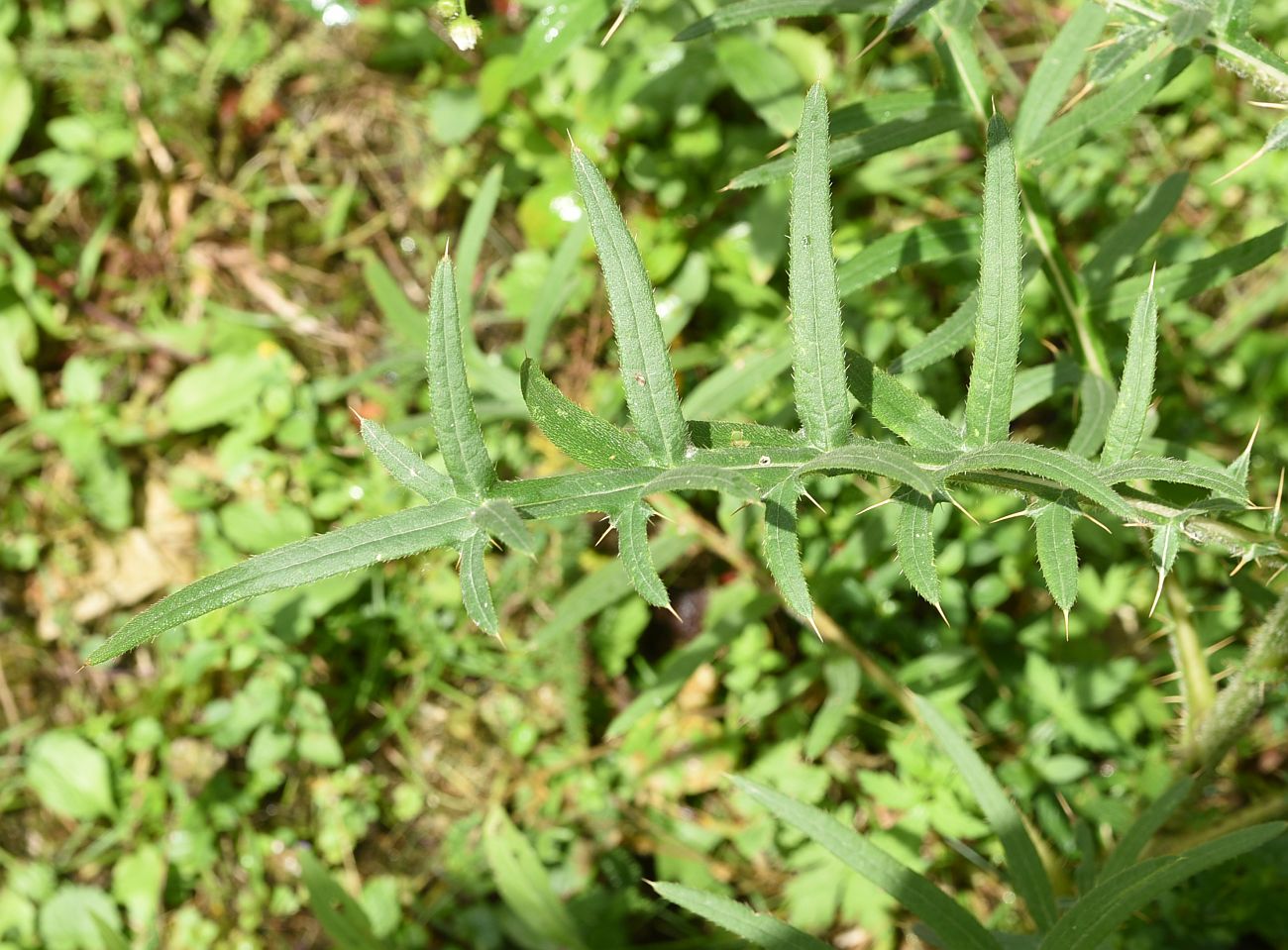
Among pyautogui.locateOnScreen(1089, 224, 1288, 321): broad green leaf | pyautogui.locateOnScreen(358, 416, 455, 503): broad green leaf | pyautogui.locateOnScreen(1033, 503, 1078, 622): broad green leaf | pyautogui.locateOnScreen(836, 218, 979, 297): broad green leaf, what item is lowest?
pyautogui.locateOnScreen(1033, 503, 1078, 622): broad green leaf

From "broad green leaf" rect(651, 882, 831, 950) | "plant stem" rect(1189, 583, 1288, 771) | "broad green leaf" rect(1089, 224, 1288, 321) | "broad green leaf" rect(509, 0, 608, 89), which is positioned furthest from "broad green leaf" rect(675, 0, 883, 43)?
"broad green leaf" rect(651, 882, 831, 950)

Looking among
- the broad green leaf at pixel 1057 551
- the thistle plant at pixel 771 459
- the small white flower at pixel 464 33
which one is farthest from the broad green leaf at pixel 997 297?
the small white flower at pixel 464 33

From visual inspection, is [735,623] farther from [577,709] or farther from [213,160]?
[213,160]

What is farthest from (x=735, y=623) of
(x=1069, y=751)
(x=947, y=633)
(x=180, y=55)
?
(x=180, y=55)

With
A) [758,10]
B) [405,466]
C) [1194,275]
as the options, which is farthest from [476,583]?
[1194,275]

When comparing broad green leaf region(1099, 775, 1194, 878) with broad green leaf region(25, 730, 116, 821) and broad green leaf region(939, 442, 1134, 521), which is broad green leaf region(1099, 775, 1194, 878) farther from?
broad green leaf region(25, 730, 116, 821)

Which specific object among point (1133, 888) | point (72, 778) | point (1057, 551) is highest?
point (1057, 551)

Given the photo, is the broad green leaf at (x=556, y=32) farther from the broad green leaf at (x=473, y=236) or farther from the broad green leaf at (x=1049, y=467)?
the broad green leaf at (x=1049, y=467)

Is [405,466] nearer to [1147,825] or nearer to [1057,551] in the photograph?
[1057,551]
